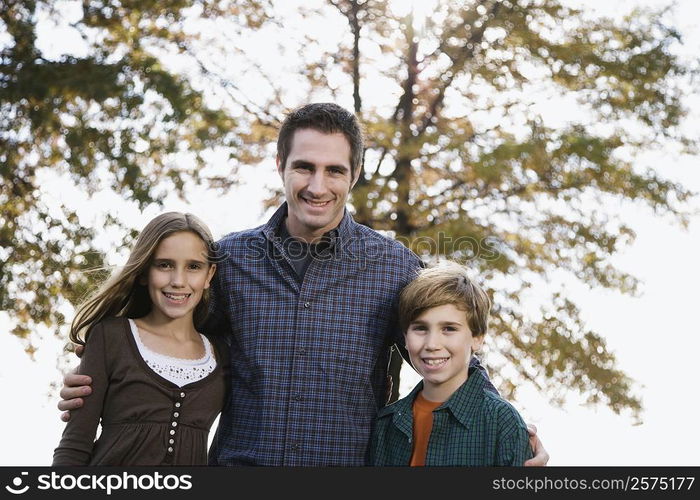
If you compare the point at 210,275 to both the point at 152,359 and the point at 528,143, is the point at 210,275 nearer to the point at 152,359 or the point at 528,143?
the point at 152,359

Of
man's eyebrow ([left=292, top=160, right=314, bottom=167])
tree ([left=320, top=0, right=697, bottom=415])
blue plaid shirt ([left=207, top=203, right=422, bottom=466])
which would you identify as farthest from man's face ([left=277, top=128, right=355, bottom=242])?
tree ([left=320, top=0, right=697, bottom=415])

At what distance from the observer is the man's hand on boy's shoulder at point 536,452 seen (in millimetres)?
3031

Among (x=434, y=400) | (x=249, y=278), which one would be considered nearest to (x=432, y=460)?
(x=434, y=400)

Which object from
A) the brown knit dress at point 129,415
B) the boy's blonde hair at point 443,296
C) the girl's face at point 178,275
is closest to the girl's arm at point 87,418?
the brown knit dress at point 129,415

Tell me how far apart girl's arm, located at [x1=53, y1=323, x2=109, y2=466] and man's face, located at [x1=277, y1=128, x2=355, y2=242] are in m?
0.97

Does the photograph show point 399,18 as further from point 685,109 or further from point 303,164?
point 303,164

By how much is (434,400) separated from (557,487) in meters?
0.58

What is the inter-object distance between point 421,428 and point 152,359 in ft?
3.56

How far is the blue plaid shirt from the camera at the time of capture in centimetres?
325

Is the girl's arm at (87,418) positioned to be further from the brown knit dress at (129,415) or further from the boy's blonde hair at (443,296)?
the boy's blonde hair at (443,296)

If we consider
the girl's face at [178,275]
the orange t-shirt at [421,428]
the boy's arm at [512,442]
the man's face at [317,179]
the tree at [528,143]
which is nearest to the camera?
the boy's arm at [512,442]

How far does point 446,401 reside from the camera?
323cm

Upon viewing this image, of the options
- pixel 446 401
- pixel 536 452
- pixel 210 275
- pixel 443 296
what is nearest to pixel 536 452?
pixel 536 452

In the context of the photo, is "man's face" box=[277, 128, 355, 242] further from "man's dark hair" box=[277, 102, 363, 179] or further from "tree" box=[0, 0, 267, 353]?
"tree" box=[0, 0, 267, 353]
